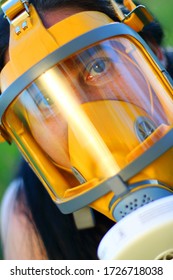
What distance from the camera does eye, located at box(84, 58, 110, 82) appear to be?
79.0 inches

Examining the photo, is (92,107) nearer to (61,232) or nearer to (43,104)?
(43,104)

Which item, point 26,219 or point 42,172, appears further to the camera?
point 26,219

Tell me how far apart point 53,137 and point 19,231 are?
0.83 m

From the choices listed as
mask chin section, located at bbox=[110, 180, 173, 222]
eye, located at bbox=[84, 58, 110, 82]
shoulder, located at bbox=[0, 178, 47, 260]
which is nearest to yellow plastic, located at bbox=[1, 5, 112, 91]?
eye, located at bbox=[84, 58, 110, 82]

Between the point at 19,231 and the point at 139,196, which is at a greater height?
the point at 139,196

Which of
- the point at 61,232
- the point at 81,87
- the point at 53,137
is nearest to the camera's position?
the point at 81,87

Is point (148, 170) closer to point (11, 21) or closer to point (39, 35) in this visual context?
point (39, 35)

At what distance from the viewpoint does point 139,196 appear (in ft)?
6.17

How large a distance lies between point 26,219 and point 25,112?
836 mm

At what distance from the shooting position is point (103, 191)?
6.27ft

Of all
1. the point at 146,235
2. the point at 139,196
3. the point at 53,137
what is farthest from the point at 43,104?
the point at 146,235

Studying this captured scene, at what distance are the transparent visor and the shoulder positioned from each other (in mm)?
664

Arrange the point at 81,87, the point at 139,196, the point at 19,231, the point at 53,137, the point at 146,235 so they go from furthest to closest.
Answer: the point at 19,231
the point at 53,137
the point at 81,87
the point at 139,196
the point at 146,235
